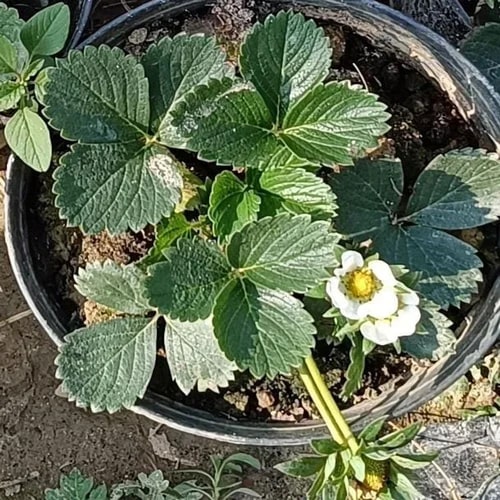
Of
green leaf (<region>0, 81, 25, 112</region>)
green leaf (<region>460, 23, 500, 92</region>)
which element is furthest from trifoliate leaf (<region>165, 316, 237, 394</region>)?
green leaf (<region>460, 23, 500, 92</region>)

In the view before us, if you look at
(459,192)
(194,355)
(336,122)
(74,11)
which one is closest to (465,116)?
(459,192)

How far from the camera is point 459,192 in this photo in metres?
1.18

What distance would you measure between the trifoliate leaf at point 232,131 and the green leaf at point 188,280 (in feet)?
0.33

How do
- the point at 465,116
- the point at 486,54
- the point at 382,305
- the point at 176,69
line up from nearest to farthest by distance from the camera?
the point at 382,305
the point at 176,69
the point at 465,116
the point at 486,54

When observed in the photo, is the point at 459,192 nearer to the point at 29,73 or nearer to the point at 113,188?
the point at 113,188

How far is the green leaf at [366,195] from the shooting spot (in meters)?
1.17

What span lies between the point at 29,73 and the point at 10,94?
0.03 m

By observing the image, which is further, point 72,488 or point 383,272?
point 72,488

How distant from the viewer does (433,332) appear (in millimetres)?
1168

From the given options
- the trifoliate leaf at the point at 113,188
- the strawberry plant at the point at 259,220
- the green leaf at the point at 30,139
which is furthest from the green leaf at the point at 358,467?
the green leaf at the point at 30,139

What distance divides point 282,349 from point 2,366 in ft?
2.33

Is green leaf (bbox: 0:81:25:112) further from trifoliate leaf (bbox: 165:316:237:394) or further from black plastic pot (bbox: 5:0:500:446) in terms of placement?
trifoliate leaf (bbox: 165:316:237:394)

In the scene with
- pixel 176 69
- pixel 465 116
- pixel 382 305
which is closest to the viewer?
pixel 382 305

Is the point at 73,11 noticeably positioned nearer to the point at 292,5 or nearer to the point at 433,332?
the point at 292,5
